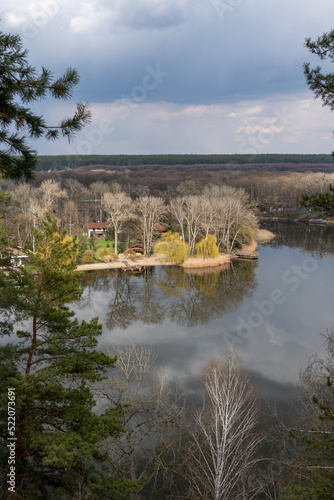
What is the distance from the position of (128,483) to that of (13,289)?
4.32 meters

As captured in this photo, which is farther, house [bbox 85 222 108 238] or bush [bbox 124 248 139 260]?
house [bbox 85 222 108 238]

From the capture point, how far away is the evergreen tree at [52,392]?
652cm

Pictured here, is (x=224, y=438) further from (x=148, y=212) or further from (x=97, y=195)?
(x=97, y=195)

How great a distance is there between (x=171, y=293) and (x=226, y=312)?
18.5 feet

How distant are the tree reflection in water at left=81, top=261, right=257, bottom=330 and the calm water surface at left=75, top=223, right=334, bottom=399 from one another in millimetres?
64

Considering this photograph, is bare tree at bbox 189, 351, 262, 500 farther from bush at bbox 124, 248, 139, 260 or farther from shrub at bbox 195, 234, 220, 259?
bush at bbox 124, 248, 139, 260

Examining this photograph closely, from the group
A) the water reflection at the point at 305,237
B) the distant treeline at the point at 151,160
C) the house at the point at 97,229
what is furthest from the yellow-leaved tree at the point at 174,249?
the distant treeline at the point at 151,160

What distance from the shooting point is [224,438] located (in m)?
8.38

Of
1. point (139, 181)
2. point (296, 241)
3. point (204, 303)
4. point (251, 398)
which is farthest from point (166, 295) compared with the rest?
point (139, 181)

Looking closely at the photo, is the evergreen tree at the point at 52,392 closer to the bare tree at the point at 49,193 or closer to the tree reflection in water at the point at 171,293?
the tree reflection in water at the point at 171,293

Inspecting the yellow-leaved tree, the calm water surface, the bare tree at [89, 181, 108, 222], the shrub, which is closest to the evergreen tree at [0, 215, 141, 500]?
the calm water surface

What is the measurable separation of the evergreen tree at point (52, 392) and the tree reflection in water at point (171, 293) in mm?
14369

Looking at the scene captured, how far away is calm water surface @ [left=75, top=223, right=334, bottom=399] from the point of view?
57.8 ft

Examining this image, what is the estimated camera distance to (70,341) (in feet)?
25.8
